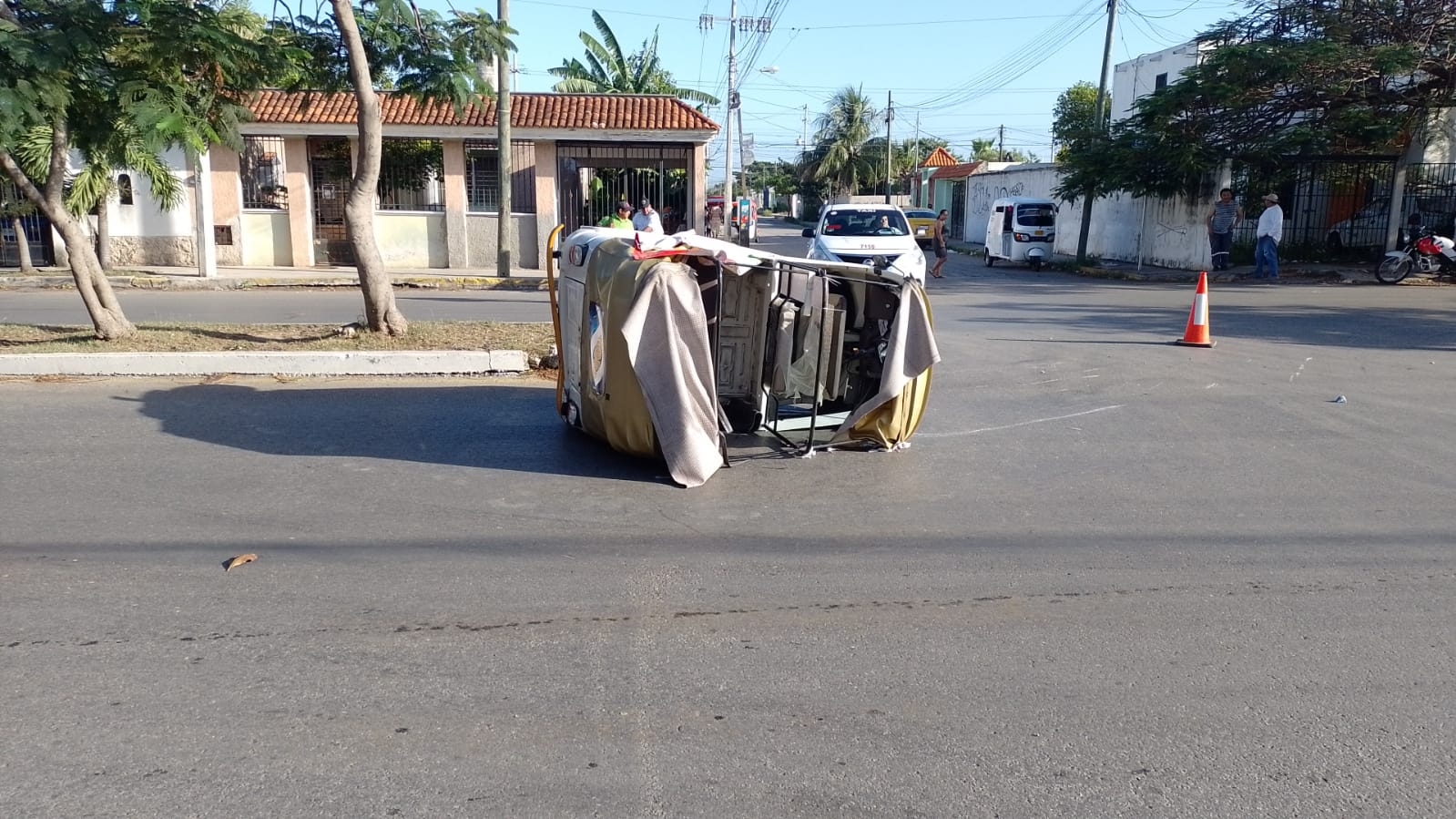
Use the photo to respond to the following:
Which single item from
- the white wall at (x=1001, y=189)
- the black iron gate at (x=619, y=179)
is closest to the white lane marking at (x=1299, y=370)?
the black iron gate at (x=619, y=179)

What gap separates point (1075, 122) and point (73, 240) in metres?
37.5

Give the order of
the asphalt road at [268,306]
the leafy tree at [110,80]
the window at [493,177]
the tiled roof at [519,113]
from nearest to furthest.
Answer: the leafy tree at [110,80], the asphalt road at [268,306], the tiled roof at [519,113], the window at [493,177]

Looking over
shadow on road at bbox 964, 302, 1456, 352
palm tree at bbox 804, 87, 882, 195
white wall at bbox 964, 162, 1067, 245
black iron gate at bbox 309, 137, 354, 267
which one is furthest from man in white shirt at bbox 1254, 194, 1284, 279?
palm tree at bbox 804, 87, 882, 195

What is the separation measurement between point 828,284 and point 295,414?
4.37 m

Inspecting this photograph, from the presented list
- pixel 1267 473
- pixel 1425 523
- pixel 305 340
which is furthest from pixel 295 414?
pixel 1425 523

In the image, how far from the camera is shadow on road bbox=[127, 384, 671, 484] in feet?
25.6

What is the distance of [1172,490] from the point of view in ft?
23.8

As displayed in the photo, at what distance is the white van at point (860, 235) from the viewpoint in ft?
62.1

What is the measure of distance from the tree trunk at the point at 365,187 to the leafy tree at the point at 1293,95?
706 inches

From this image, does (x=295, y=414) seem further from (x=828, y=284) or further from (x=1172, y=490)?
(x=1172, y=490)

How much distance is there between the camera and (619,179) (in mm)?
29344

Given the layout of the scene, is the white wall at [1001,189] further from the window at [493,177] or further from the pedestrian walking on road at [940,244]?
the window at [493,177]

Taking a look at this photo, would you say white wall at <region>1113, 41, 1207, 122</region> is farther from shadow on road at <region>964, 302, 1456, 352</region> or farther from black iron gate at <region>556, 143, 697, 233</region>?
shadow on road at <region>964, 302, 1456, 352</region>

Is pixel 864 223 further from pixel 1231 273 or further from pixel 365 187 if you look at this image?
pixel 365 187
